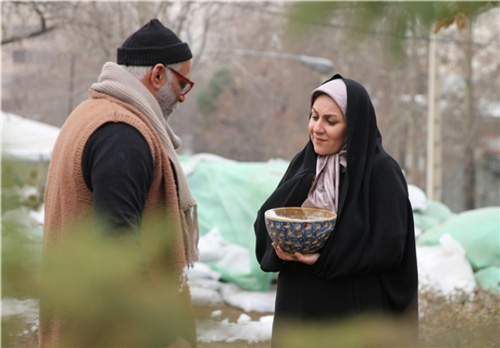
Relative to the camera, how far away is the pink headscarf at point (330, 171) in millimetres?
2600

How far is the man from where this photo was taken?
830mm

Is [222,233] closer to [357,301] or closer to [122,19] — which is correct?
[122,19]

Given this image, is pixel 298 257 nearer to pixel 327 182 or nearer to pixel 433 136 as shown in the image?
pixel 327 182

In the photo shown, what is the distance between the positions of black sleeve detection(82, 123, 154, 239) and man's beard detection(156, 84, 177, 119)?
1.31 ft

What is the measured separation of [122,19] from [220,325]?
984cm

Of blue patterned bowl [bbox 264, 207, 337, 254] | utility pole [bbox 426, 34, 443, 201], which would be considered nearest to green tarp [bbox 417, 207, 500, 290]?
blue patterned bowl [bbox 264, 207, 337, 254]

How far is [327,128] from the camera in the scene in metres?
2.61

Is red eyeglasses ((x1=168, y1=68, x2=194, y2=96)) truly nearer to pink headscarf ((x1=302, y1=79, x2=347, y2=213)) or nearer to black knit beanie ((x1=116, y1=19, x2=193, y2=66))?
black knit beanie ((x1=116, y1=19, x2=193, y2=66))

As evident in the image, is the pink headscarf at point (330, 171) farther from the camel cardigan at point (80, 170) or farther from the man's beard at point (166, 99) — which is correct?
the camel cardigan at point (80, 170)

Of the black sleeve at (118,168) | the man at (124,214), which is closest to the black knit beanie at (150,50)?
the man at (124,214)

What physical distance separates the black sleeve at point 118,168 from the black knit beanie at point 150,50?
40 centimetres

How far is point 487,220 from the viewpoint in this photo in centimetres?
634

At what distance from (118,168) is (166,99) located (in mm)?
590

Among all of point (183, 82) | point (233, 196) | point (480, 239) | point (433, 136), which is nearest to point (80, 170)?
point (183, 82)
